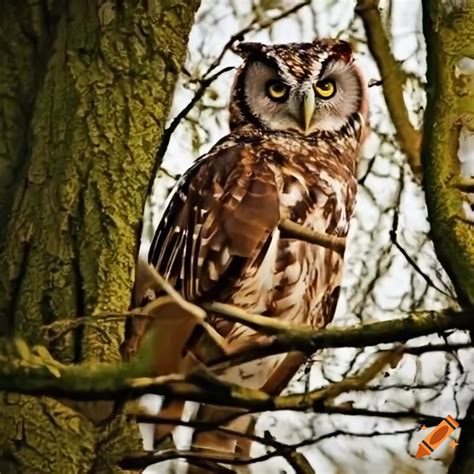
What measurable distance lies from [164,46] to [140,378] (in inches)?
22.0

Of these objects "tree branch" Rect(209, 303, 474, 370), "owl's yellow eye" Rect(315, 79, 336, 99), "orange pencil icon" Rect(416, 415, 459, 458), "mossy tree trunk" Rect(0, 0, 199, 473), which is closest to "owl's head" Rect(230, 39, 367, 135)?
"owl's yellow eye" Rect(315, 79, 336, 99)

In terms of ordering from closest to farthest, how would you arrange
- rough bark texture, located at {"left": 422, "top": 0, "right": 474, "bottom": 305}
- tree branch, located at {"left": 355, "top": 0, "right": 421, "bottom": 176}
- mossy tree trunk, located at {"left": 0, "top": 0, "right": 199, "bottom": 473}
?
1. rough bark texture, located at {"left": 422, "top": 0, "right": 474, "bottom": 305}
2. mossy tree trunk, located at {"left": 0, "top": 0, "right": 199, "bottom": 473}
3. tree branch, located at {"left": 355, "top": 0, "right": 421, "bottom": 176}

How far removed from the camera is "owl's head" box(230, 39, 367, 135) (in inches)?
57.9

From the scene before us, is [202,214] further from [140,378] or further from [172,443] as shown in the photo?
[140,378]

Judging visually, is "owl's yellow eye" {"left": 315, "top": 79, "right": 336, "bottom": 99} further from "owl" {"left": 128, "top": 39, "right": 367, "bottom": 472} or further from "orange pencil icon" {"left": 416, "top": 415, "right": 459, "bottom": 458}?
"orange pencil icon" {"left": 416, "top": 415, "right": 459, "bottom": 458}

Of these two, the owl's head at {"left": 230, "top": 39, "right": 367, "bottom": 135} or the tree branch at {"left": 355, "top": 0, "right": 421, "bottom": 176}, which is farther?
the owl's head at {"left": 230, "top": 39, "right": 367, "bottom": 135}

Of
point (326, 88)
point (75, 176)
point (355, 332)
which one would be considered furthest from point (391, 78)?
point (355, 332)

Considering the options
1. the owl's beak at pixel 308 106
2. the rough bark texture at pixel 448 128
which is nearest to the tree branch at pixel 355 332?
the rough bark texture at pixel 448 128

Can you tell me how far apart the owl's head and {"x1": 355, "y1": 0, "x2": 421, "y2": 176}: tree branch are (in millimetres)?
48

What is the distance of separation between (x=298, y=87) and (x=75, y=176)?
38 cm

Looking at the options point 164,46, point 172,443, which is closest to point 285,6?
point 164,46

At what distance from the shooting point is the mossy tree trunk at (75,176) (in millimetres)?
1191

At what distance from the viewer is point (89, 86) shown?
1.30 metres

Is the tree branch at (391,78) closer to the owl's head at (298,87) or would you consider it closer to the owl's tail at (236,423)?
the owl's head at (298,87)
